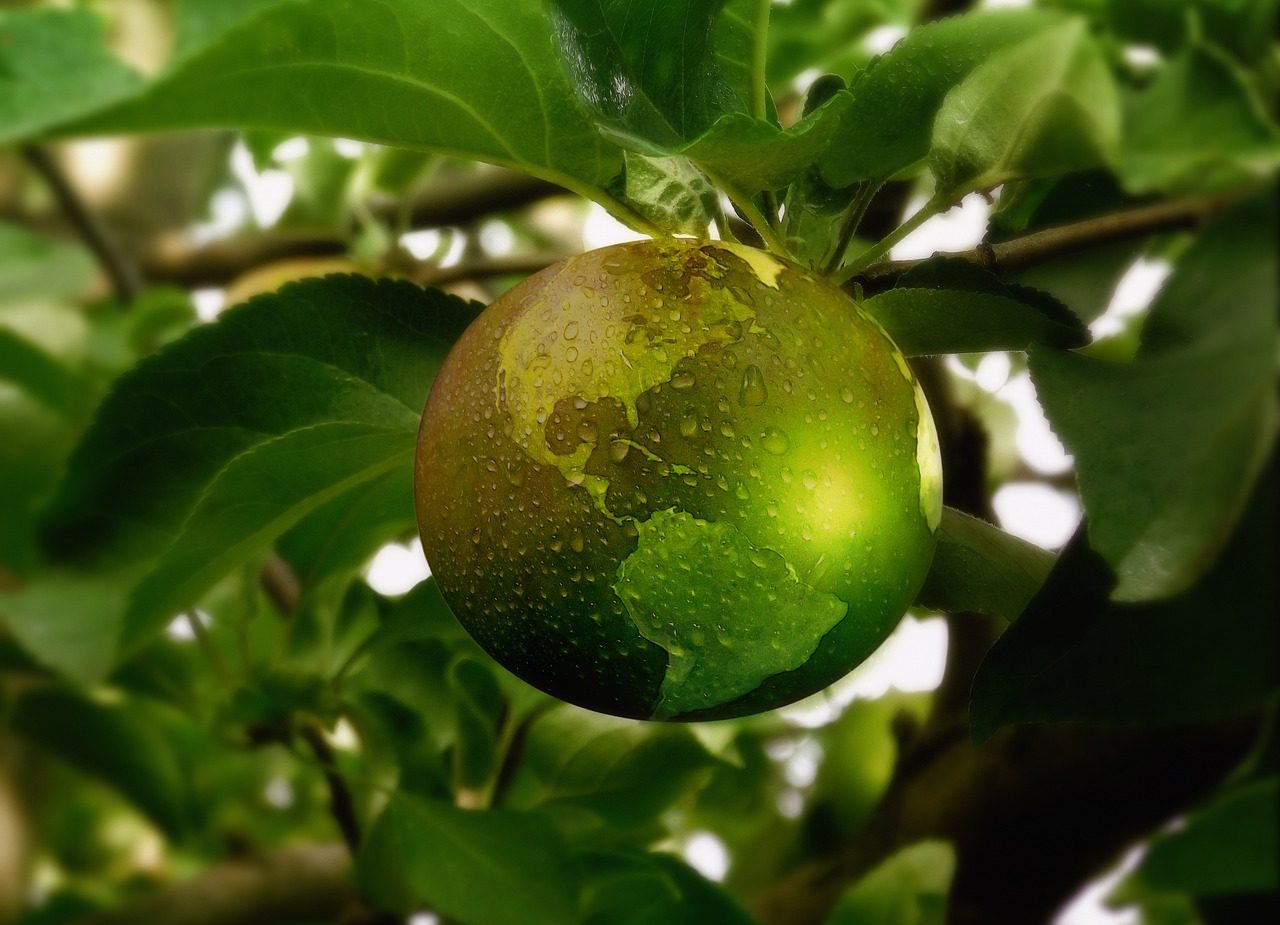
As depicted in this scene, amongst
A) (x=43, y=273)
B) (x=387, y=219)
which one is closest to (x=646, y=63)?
(x=43, y=273)

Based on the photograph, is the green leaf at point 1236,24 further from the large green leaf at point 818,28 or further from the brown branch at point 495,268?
the large green leaf at point 818,28

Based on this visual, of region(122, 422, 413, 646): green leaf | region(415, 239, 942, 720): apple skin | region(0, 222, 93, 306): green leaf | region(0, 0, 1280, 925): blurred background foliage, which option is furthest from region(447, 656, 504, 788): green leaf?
region(0, 222, 93, 306): green leaf

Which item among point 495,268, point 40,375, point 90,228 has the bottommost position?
point 495,268

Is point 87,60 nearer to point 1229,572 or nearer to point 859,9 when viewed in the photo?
point 859,9

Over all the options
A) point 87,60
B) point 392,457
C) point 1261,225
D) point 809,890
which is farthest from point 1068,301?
point 87,60

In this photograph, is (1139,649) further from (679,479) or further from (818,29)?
(818,29)

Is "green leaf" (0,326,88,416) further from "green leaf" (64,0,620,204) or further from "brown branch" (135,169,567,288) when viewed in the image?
"green leaf" (64,0,620,204)
